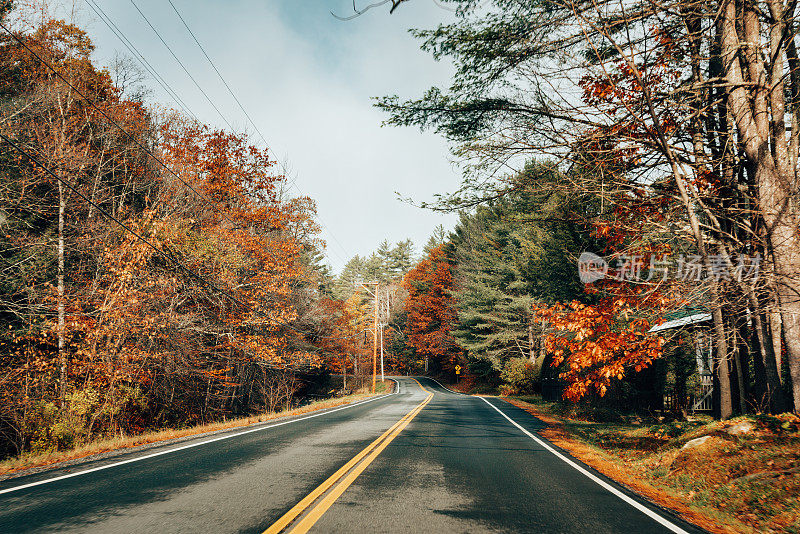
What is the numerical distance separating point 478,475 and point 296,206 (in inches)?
982

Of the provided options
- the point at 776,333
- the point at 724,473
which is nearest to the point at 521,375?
the point at 776,333

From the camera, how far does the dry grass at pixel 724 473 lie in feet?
15.4

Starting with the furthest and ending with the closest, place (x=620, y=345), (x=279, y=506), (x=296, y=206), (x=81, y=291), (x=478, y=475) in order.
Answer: (x=296, y=206)
(x=81, y=291)
(x=620, y=345)
(x=478, y=475)
(x=279, y=506)

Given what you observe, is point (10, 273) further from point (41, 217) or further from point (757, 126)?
point (757, 126)

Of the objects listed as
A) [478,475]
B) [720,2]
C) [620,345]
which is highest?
[720,2]

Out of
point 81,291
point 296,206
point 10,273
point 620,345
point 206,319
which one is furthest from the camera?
point 296,206

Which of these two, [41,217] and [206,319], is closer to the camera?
[41,217]

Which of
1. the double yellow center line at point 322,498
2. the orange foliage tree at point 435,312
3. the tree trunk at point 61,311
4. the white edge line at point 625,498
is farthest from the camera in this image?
the orange foliage tree at point 435,312

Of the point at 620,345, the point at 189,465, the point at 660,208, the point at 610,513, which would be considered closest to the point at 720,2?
the point at 660,208

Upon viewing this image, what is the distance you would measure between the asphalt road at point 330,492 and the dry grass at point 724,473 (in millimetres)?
656

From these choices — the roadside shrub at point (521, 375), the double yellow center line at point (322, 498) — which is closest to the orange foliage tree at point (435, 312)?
the roadside shrub at point (521, 375)

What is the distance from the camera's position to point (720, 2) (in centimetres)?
703

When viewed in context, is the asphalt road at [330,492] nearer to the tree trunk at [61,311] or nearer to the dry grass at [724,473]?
the dry grass at [724,473]

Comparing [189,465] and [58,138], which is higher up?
[58,138]
